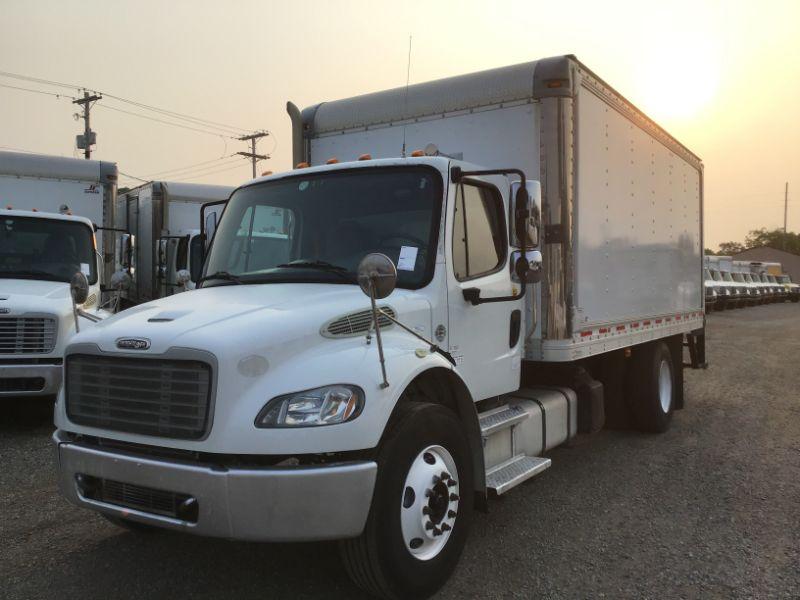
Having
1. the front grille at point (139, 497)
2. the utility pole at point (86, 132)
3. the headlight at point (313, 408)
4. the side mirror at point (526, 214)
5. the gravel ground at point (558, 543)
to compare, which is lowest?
the gravel ground at point (558, 543)

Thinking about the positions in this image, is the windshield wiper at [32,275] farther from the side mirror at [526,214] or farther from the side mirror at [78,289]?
the side mirror at [526,214]

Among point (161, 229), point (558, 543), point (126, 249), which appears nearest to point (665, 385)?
point (558, 543)

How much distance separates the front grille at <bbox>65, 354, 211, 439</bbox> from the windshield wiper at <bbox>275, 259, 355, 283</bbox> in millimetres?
1152

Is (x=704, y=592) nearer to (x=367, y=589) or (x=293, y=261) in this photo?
(x=367, y=589)

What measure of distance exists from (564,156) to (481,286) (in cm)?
150

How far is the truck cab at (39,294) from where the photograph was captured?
720cm

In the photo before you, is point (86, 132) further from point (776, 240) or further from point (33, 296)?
point (776, 240)

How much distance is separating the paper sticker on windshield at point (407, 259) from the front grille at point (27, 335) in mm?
4886

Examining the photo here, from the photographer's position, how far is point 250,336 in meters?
3.22

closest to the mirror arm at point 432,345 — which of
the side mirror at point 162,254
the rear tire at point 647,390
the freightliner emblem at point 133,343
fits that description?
the freightliner emblem at point 133,343

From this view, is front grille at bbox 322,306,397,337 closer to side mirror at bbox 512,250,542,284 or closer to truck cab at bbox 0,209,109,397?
side mirror at bbox 512,250,542,284

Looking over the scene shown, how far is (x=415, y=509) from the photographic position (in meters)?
3.46

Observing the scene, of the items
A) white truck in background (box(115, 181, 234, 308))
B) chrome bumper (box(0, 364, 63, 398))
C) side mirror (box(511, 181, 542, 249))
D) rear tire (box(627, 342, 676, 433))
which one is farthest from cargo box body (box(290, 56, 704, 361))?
white truck in background (box(115, 181, 234, 308))

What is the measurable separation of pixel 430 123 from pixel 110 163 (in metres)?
7.67
